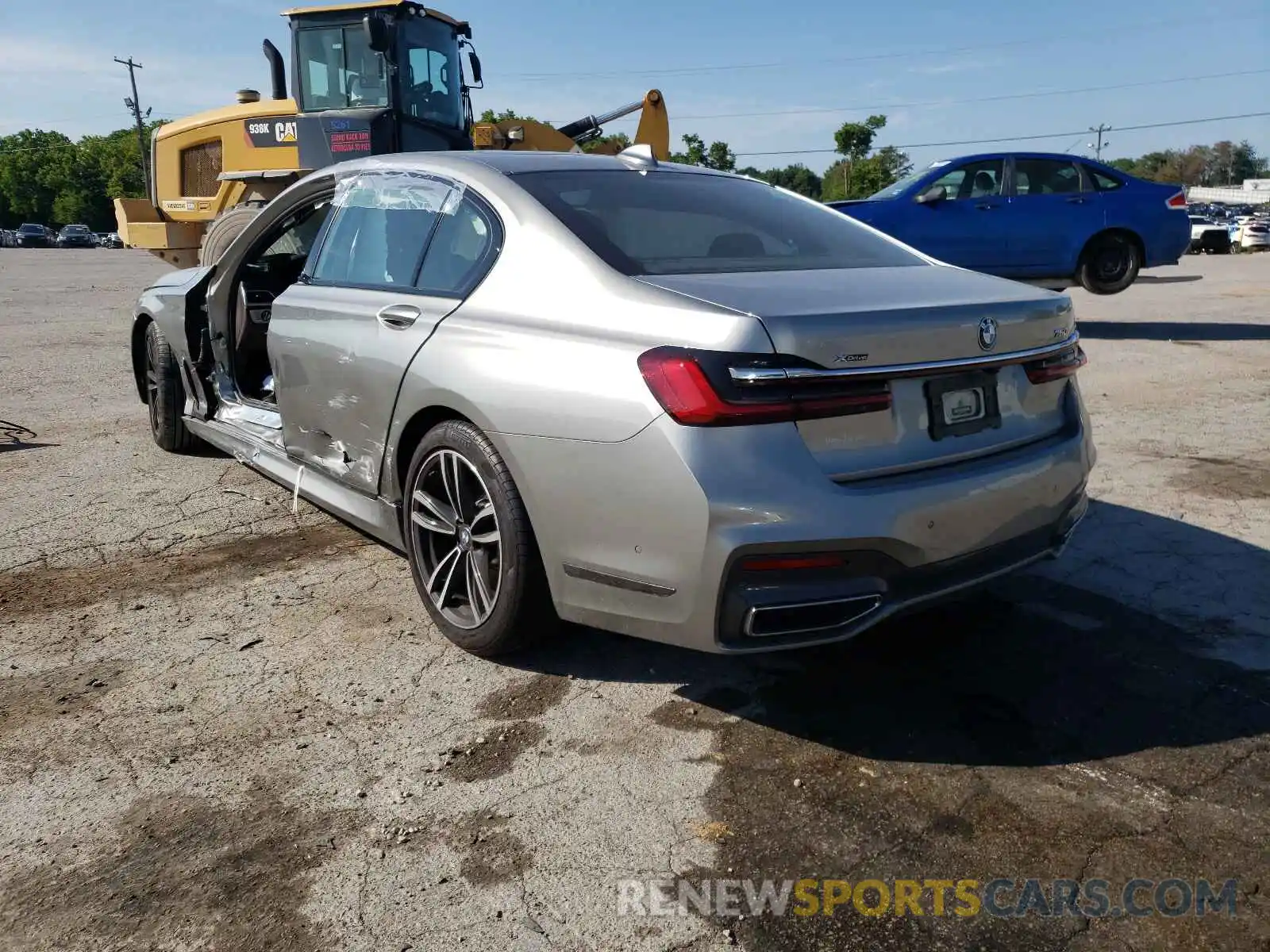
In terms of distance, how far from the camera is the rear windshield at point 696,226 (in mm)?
3098

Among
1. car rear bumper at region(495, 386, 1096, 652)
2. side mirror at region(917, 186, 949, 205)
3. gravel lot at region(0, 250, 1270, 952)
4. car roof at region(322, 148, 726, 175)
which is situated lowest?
gravel lot at region(0, 250, 1270, 952)

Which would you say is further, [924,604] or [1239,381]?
[1239,381]

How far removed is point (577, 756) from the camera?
277cm

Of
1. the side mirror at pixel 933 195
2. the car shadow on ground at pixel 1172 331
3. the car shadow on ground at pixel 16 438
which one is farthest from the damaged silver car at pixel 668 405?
the car shadow on ground at pixel 1172 331

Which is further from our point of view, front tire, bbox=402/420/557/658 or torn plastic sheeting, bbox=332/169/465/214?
torn plastic sheeting, bbox=332/169/465/214

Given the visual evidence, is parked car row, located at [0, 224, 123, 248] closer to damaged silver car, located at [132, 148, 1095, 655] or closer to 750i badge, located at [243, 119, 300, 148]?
750i badge, located at [243, 119, 300, 148]

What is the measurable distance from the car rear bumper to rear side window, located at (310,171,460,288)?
1.14 meters

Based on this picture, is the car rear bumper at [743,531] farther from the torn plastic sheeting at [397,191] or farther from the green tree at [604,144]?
the green tree at [604,144]

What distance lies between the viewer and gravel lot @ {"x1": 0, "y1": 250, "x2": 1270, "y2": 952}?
216cm

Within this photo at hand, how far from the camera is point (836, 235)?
3.64 m

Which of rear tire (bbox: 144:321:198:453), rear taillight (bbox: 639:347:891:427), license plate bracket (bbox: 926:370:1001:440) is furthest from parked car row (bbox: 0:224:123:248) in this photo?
license plate bracket (bbox: 926:370:1001:440)

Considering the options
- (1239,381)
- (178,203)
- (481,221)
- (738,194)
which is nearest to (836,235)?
(738,194)

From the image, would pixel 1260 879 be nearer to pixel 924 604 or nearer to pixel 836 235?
pixel 924 604

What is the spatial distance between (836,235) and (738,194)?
411 mm
